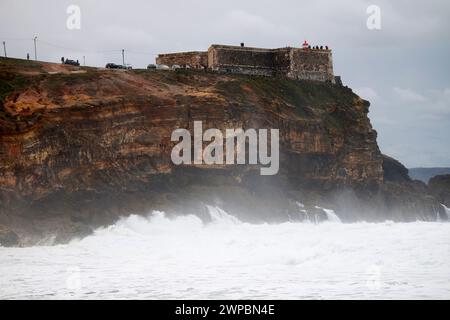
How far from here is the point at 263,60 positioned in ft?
193

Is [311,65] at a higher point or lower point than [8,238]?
higher

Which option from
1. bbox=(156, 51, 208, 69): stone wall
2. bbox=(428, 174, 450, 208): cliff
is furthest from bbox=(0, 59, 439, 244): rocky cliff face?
bbox=(428, 174, 450, 208): cliff

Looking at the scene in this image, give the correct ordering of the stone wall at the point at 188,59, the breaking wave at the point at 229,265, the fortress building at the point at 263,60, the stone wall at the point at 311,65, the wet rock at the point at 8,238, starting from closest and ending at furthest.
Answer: the breaking wave at the point at 229,265 → the wet rock at the point at 8,238 → the fortress building at the point at 263,60 → the stone wall at the point at 188,59 → the stone wall at the point at 311,65

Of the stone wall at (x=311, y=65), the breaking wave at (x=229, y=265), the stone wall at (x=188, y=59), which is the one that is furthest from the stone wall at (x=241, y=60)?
the breaking wave at (x=229, y=265)

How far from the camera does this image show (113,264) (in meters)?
31.3

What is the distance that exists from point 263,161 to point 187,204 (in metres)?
6.31

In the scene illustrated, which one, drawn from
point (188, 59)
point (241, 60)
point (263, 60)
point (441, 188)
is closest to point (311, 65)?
point (263, 60)

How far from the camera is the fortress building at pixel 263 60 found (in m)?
56.8

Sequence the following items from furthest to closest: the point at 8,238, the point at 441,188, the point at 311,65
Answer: the point at 441,188
the point at 311,65
the point at 8,238

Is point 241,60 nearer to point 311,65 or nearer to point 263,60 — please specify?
point 263,60

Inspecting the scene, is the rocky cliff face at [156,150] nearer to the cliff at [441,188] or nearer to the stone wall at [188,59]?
the stone wall at [188,59]

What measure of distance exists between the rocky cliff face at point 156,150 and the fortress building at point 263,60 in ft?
6.04

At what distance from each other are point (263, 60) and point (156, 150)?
1712 centimetres
